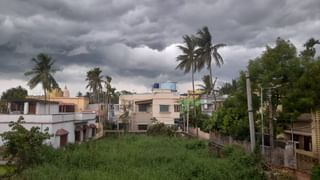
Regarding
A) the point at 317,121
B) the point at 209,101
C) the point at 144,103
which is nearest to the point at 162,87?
the point at 144,103

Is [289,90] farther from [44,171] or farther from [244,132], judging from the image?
[44,171]

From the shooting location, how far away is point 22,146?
21734 mm

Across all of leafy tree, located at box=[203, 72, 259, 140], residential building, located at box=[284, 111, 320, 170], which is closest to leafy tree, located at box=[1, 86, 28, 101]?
leafy tree, located at box=[203, 72, 259, 140]

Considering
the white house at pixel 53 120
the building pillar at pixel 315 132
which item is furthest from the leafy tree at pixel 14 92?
the building pillar at pixel 315 132

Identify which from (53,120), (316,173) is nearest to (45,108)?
(53,120)

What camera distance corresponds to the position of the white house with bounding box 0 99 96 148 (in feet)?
107

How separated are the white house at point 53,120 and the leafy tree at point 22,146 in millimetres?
8088

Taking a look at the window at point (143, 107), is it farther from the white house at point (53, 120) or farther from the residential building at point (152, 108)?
the white house at point (53, 120)

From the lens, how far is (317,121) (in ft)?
76.8

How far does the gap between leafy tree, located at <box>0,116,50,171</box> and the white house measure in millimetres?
8088

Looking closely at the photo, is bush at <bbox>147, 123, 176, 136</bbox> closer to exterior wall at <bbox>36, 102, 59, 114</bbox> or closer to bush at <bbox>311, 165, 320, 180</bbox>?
exterior wall at <bbox>36, 102, 59, 114</bbox>

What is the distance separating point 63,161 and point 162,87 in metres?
45.7

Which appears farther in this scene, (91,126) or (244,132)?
(91,126)

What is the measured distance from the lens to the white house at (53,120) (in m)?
32.7
